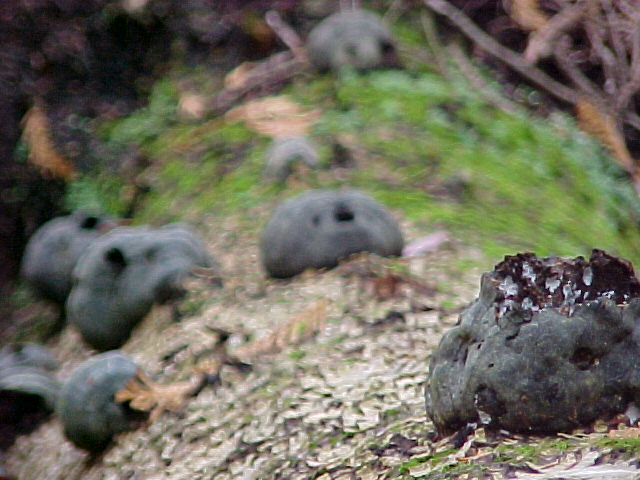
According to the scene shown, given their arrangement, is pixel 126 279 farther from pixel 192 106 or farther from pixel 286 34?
pixel 286 34

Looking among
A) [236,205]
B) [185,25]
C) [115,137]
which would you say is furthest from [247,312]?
[185,25]

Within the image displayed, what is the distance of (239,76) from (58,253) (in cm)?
246

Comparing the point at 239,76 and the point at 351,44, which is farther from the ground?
the point at 351,44

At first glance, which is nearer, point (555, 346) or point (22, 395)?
point (555, 346)

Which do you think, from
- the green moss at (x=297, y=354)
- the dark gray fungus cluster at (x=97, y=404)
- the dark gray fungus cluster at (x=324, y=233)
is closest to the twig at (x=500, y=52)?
the dark gray fungus cluster at (x=324, y=233)

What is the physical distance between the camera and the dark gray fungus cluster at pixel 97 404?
14.9 ft

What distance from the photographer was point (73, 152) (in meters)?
8.12

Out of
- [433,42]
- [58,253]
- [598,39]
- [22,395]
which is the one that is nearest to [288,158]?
[58,253]

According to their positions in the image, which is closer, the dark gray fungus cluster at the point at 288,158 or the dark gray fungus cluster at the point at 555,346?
the dark gray fungus cluster at the point at 555,346

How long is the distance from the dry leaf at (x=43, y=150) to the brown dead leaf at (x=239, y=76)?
1281 mm

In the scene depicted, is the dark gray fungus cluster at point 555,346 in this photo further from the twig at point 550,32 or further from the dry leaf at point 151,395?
the twig at point 550,32

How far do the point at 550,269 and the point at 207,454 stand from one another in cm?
175

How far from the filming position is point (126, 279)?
5367mm

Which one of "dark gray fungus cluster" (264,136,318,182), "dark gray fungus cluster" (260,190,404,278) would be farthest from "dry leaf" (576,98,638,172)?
"dark gray fungus cluster" (260,190,404,278)
